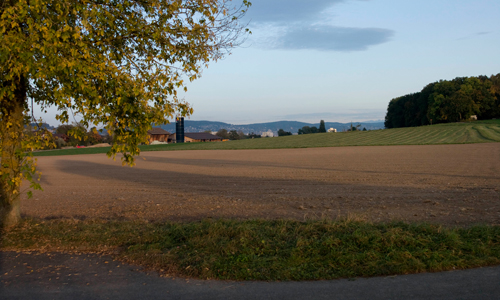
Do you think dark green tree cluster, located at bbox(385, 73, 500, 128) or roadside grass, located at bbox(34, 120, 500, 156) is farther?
dark green tree cluster, located at bbox(385, 73, 500, 128)

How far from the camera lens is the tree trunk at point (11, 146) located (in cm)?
698

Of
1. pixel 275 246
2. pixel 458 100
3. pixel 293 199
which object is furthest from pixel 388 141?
pixel 275 246

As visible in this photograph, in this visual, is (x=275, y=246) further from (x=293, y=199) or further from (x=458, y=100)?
(x=458, y=100)

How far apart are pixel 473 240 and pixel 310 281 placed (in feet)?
11.1

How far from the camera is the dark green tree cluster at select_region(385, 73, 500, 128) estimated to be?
317 ft

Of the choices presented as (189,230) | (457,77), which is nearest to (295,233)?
(189,230)

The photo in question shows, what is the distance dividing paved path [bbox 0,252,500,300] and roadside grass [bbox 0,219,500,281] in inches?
9.6

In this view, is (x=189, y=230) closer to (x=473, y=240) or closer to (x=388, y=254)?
(x=388, y=254)

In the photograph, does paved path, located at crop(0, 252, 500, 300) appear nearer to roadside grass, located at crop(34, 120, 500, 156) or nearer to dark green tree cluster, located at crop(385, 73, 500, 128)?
roadside grass, located at crop(34, 120, 500, 156)

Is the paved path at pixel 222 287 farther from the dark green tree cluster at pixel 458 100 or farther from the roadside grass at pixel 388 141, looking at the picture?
the dark green tree cluster at pixel 458 100

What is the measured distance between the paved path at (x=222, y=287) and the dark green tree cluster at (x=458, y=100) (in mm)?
106356

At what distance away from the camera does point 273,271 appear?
5.37 metres

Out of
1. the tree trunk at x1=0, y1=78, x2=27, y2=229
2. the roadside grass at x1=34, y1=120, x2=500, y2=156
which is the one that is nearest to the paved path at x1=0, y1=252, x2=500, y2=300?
the tree trunk at x1=0, y1=78, x2=27, y2=229

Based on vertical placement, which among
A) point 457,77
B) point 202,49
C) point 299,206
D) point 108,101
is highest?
point 457,77
